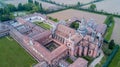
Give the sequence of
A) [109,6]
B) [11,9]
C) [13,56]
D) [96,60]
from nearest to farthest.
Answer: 1. [96,60]
2. [13,56]
3. [11,9]
4. [109,6]

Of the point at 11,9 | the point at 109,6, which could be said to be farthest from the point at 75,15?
the point at 11,9

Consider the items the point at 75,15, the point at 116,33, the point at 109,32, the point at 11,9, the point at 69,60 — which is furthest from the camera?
the point at 11,9

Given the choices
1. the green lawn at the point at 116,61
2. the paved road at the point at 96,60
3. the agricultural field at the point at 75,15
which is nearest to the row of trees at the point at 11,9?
the agricultural field at the point at 75,15

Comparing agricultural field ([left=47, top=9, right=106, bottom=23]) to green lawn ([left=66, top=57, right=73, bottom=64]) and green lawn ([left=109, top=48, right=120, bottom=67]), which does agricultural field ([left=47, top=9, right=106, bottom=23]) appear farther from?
green lawn ([left=66, top=57, right=73, bottom=64])

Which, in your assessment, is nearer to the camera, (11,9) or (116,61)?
(116,61)

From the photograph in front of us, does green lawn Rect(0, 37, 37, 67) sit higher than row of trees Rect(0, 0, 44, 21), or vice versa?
row of trees Rect(0, 0, 44, 21)

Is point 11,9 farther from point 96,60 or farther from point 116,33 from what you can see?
point 96,60

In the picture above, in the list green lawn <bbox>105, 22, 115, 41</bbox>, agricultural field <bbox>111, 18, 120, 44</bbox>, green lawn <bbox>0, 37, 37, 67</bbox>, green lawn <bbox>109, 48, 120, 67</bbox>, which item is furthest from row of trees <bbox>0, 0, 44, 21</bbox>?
green lawn <bbox>109, 48, 120, 67</bbox>
